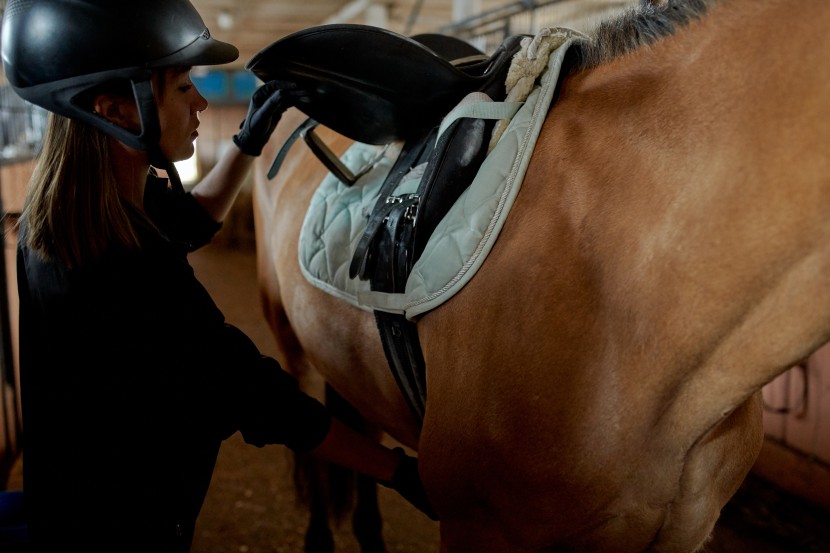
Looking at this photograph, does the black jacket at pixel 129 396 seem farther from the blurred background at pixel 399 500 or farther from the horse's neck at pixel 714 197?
the blurred background at pixel 399 500

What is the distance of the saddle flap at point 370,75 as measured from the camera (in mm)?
1254

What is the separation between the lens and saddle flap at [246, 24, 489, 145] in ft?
4.11

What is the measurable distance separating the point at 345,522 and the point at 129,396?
1716 mm

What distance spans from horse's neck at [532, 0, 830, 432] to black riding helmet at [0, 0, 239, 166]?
24.8 inches

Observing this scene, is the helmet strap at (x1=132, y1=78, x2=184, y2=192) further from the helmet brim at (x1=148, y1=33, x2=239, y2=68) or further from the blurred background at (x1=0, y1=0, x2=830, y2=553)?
the blurred background at (x1=0, y1=0, x2=830, y2=553)

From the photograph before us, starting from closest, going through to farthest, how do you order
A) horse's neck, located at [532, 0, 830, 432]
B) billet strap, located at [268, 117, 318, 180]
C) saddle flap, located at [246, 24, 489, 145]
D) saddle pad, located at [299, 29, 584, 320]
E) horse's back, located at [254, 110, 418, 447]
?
horse's neck, located at [532, 0, 830, 432], saddle pad, located at [299, 29, 584, 320], saddle flap, located at [246, 24, 489, 145], horse's back, located at [254, 110, 418, 447], billet strap, located at [268, 117, 318, 180]

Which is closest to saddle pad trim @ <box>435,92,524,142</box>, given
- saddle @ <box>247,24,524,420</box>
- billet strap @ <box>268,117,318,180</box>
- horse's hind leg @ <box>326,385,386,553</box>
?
saddle @ <box>247,24,524,420</box>

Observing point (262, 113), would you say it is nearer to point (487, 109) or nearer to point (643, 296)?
point (487, 109)

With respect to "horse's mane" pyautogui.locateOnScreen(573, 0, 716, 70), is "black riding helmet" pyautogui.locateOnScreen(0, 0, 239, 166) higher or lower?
lower

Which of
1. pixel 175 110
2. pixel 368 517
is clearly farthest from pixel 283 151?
pixel 368 517

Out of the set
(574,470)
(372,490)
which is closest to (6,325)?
(372,490)

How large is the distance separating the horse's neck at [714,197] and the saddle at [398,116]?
24cm

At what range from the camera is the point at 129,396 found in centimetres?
96

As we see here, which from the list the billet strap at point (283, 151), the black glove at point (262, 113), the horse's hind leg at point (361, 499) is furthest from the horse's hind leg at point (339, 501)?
the black glove at point (262, 113)
